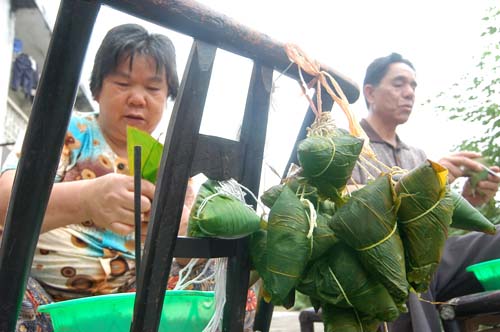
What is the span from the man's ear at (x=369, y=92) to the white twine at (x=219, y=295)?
221 centimetres

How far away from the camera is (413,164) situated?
8.70 feet

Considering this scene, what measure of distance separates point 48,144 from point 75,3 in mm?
203

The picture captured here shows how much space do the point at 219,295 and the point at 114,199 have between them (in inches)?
9.8

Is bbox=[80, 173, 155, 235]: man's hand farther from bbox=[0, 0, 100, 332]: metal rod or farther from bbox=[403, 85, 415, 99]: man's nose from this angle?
bbox=[403, 85, 415, 99]: man's nose

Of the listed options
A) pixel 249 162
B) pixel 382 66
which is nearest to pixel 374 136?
pixel 382 66

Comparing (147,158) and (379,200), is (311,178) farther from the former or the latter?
(147,158)

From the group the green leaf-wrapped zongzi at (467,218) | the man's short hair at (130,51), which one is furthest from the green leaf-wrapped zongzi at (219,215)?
the man's short hair at (130,51)

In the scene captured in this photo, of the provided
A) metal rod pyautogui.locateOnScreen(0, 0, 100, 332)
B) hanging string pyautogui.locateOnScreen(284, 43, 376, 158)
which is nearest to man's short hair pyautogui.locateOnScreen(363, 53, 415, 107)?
hanging string pyautogui.locateOnScreen(284, 43, 376, 158)

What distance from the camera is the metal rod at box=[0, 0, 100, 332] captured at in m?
0.68

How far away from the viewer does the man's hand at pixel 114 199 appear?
81cm

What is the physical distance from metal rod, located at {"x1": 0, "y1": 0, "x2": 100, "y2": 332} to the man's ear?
237cm

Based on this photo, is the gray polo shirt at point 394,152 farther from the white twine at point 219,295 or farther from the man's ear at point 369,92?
the white twine at point 219,295

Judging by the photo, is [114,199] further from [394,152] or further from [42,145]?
[394,152]

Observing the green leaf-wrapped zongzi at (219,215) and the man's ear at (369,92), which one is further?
the man's ear at (369,92)
